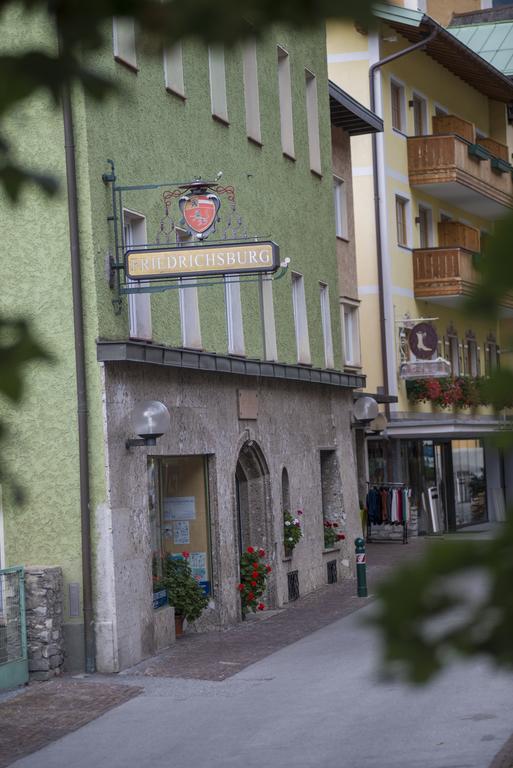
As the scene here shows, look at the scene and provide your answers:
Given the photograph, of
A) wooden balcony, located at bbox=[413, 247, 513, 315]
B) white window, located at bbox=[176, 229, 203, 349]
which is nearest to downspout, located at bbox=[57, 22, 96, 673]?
white window, located at bbox=[176, 229, 203, 349]

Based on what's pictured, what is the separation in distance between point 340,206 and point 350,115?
5.86 ft

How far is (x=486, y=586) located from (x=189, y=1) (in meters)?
0.73

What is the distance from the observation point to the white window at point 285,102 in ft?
74.6

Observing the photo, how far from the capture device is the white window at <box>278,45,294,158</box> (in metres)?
22.7

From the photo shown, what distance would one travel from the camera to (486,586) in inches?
66.7

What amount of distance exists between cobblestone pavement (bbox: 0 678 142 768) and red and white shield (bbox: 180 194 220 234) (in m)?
5.05

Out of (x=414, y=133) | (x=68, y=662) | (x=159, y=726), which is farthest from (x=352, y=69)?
(x=159, y=726)

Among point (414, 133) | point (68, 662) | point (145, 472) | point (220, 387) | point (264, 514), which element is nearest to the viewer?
point (68, 662)

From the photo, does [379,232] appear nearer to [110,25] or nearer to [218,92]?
[218,92]

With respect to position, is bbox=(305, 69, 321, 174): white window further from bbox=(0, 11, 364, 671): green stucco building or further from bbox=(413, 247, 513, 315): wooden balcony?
bbox=(413, 247, 513, 315): wooden balcony

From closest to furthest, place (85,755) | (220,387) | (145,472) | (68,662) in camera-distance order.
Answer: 1. (85,755)
2. (68,662)
3. (145,472)
4. (220,387)

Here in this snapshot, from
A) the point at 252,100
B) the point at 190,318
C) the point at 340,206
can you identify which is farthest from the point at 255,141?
the point at 340,206

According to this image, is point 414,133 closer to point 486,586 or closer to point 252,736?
point 252,736

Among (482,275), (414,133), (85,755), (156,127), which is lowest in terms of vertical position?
(85,755)
